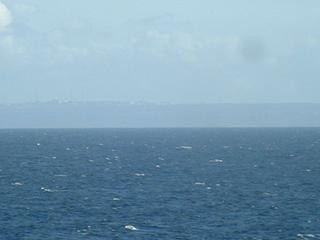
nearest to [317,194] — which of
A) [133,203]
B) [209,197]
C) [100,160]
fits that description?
[209,197]

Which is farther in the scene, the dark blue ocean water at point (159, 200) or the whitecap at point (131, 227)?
the whitecap at point (131, 227)

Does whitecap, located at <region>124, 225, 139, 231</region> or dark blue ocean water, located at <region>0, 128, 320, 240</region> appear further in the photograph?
whitecap, located at <region>124, 225, 139, 231</region>

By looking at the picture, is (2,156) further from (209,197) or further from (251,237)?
(251,237)

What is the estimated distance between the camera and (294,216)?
6825 centimetres

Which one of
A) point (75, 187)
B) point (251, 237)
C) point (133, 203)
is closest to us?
point (251, 237)

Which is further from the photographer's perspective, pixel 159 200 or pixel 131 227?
pixel 159 200

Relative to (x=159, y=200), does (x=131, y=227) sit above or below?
below

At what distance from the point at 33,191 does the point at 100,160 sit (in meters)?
52.4

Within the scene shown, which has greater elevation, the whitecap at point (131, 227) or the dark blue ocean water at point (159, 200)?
the dark blue ocean water at point (159, 200)

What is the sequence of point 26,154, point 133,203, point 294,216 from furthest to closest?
point 26,154
point 133,203
point 294,216

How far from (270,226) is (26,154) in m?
95.8

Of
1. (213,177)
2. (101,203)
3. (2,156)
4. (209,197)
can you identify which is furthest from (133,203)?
(2,156)

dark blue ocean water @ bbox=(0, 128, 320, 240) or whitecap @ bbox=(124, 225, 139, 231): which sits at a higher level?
dark blue ocean water @ bbox=(0, 128, 320, 240)

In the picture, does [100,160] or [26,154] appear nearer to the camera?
[100,160]
